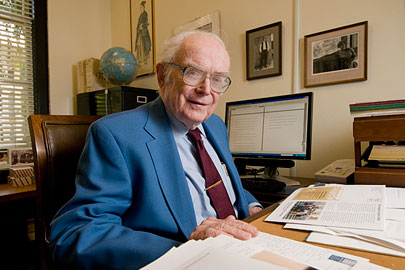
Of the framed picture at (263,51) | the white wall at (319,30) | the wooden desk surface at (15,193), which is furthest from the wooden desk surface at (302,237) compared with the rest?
the wooden desk surface at (15,193)

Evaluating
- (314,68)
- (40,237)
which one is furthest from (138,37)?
(40,237)

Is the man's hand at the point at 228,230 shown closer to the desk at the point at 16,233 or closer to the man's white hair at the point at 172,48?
the man's white hair at the point at 172,48

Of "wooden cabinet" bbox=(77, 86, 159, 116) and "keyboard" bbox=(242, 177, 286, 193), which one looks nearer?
"keyboard" bbox=(242, 177, 286, 193)

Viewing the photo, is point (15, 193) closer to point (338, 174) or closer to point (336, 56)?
point (338, 174)

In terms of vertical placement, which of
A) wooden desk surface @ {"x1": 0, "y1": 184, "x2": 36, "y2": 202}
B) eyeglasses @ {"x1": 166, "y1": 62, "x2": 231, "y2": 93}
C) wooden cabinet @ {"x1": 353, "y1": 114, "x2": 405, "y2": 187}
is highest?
eyeglasses @ {"x1": 166, "y1": 62, "x2": 231, "y2": 93}

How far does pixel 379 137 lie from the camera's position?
1.04 meters

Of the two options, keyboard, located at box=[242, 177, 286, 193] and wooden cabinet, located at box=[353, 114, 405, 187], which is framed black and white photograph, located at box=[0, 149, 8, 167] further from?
wooden cabinet, located at box=[353, 114, 405, 187]

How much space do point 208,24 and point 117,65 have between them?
0.88m

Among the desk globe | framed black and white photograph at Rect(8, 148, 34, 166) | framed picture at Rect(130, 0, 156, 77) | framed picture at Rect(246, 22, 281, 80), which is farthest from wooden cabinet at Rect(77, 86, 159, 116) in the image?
framed picture at Rect(246, 22, 281, 80)

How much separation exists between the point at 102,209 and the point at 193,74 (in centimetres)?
53

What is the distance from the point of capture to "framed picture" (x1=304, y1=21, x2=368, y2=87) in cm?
145

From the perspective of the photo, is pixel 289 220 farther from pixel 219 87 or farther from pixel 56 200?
pixel 56 200

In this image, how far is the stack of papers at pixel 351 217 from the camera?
1.77 feet

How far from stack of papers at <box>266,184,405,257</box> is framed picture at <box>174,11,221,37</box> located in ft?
5.05
